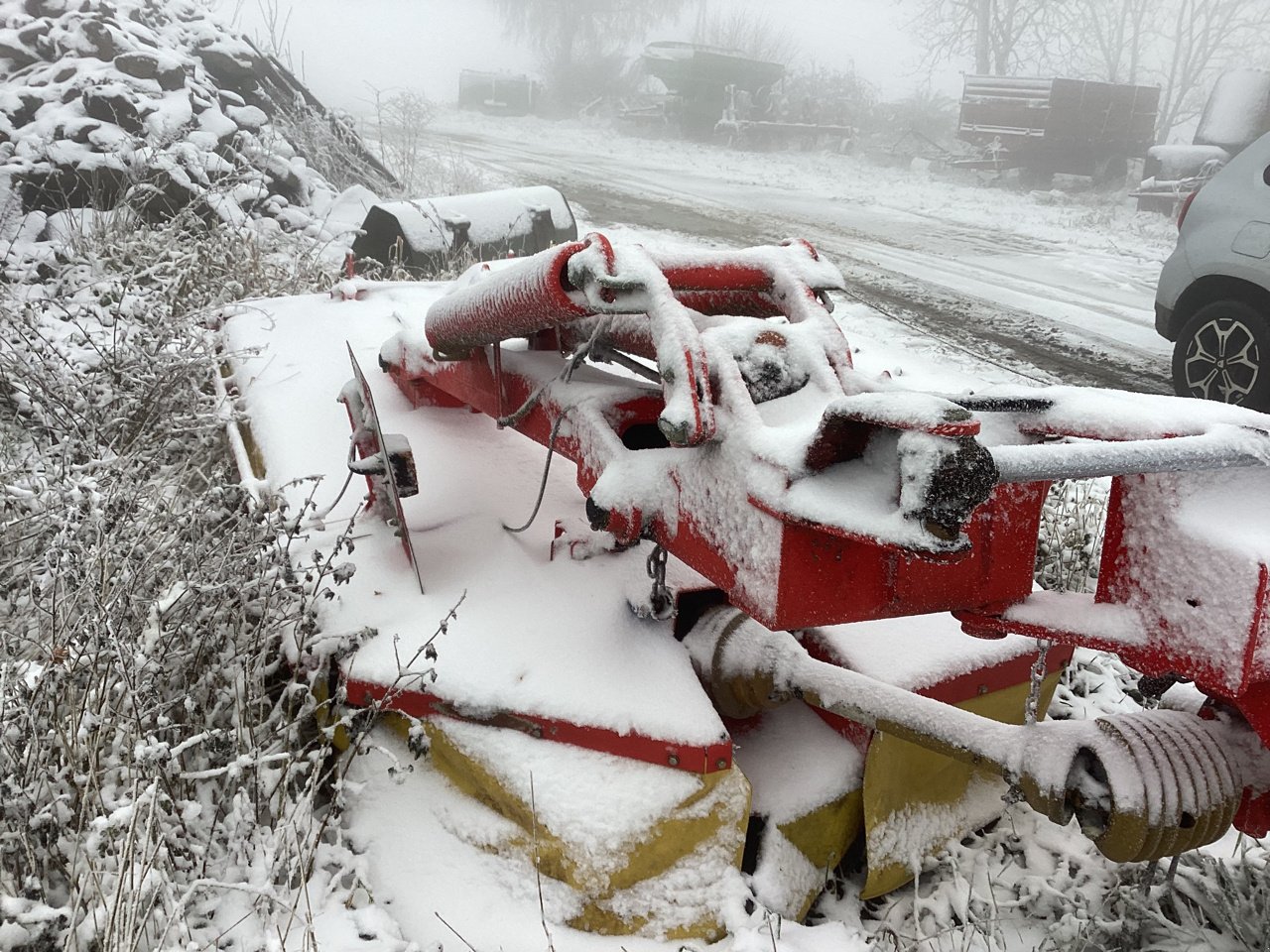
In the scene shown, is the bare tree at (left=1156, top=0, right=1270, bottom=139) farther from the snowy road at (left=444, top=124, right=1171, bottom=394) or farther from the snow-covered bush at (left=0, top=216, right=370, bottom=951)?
the snow-covered bush at (left=0, top=216, right=370, bottom=951)

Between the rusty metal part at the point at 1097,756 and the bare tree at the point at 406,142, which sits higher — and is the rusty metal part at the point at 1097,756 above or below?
below

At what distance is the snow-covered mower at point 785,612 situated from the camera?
59.6 inches

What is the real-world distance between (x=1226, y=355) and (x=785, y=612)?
4842 mm

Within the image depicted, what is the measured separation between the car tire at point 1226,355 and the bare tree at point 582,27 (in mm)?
29341

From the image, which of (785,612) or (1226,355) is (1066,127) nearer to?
(1226,355)

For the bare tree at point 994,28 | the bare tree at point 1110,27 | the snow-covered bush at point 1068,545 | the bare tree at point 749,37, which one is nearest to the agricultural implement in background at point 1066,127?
the bare tree at point 994,28

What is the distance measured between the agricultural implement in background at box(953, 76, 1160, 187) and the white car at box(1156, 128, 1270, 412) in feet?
43.4

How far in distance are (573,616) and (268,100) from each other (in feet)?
29.0

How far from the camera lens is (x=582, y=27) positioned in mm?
33781

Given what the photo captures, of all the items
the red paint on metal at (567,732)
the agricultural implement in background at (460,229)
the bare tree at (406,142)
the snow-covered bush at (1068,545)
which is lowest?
the snow-covered bush at (1068,545)

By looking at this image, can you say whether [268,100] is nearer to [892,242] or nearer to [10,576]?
A: [892,242]

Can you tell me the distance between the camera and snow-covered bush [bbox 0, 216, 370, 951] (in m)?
1.77

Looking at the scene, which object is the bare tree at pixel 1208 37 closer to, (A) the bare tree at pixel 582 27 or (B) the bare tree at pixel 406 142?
(A) the bare tree at pixel 582 27

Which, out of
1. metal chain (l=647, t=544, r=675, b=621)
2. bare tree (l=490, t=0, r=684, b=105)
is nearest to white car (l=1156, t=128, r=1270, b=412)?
metal chain (l=647, t=544, r=675, b=621)
